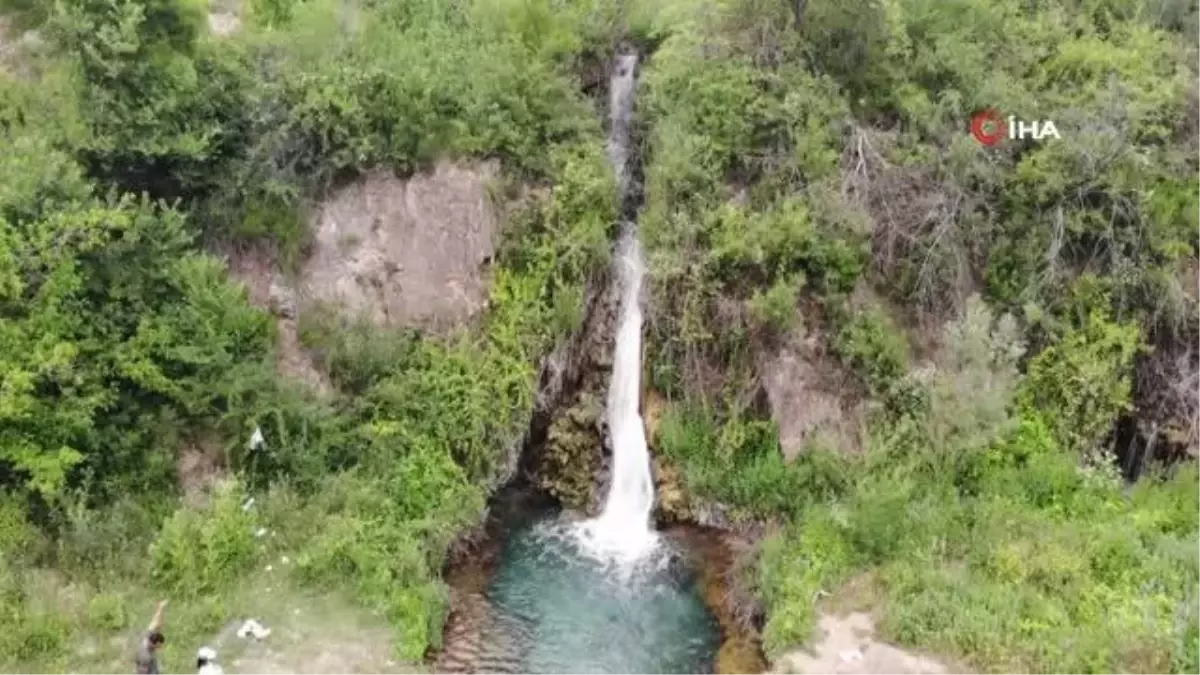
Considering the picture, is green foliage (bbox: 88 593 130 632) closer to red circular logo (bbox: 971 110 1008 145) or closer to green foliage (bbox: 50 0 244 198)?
green foliage (bbox: 50 0 244 198)

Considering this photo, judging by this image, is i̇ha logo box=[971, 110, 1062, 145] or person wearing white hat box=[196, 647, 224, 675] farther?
i̇ha logo box=[971, 110, 1062, 145]

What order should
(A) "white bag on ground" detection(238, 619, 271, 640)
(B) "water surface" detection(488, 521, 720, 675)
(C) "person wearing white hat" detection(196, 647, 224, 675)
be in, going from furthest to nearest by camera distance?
(B) "water surface" detection(488, 521, 720, 675) → (A) "white bag on ground" detection(238, 619, 271, 640) → (C) "person wearing white hat" detection(196, 647, 224, 675)

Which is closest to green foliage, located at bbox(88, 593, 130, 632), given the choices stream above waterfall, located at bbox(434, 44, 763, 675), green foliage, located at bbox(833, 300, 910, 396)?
stream above waterfall, located at bbox(434, 44, 763, 675)

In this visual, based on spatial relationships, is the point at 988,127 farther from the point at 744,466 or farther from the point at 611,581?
the point at 611,581

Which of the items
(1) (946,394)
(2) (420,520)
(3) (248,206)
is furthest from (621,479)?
(3) (248,206)

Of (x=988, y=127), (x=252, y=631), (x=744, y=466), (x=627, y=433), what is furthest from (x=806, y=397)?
(x=252, y=631)

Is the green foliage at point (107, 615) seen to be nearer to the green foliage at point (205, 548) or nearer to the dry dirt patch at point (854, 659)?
the green foliage at point (205, 548)
